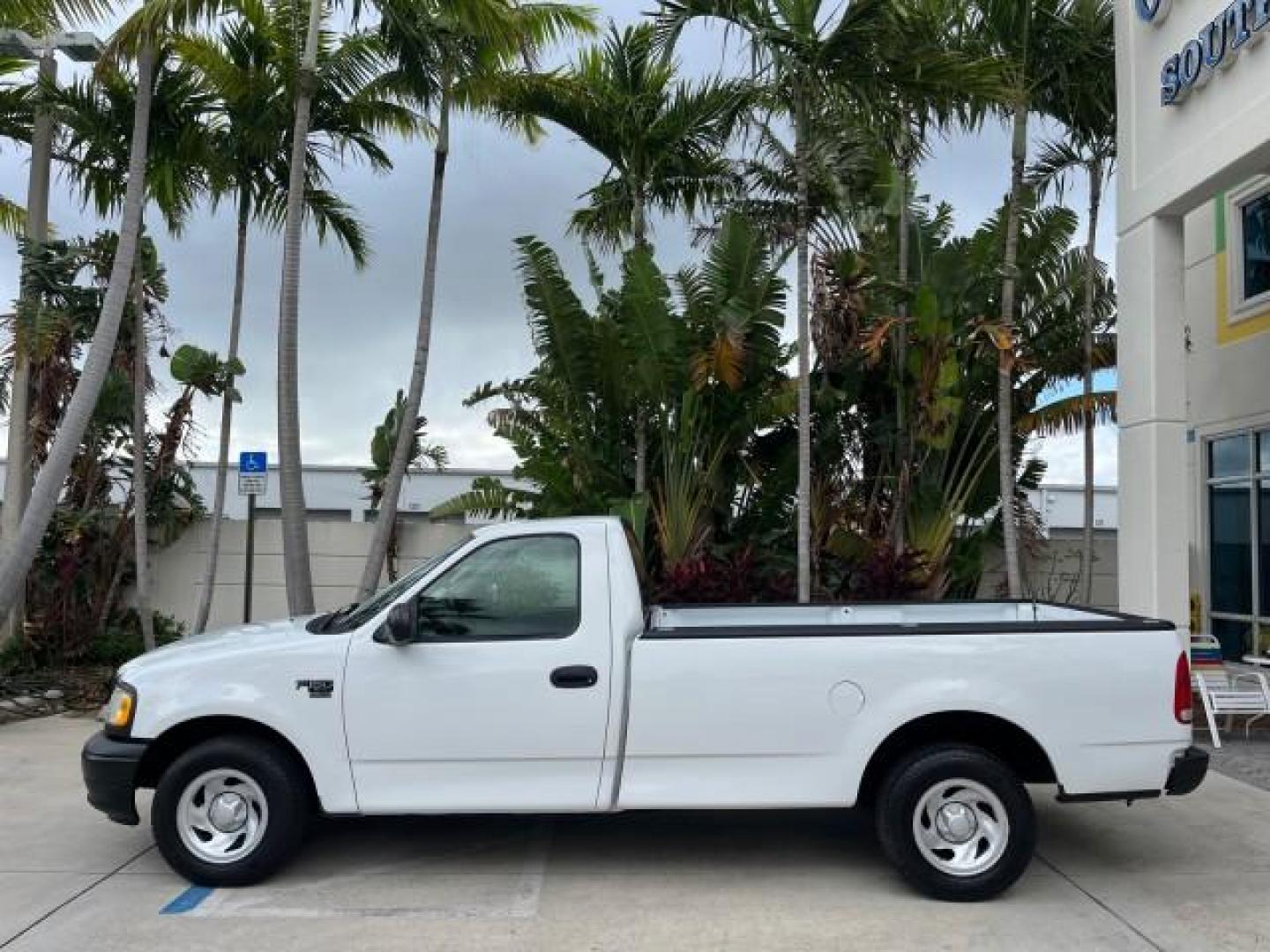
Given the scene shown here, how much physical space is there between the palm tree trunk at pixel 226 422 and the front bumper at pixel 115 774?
7.33 m

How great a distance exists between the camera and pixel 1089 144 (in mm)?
12109

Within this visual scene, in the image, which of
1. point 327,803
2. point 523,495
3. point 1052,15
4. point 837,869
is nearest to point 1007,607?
point 837,869

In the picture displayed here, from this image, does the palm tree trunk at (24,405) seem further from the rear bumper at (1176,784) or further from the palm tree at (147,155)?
the rear bumper at (1176,784)

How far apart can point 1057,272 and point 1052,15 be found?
3.09 m

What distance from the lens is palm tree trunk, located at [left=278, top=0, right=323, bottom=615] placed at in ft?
36.2

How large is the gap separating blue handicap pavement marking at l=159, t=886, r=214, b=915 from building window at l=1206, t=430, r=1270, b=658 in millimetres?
11833

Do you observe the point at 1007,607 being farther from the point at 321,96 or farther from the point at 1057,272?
the point at 321,96

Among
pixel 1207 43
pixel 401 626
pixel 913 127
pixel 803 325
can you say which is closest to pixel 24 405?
pixel 803 325

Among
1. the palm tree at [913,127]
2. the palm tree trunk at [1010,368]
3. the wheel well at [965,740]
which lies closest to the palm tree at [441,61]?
the palm tree at [913,127]

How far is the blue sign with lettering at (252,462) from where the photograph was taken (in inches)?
453

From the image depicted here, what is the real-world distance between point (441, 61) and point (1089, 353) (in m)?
7.41

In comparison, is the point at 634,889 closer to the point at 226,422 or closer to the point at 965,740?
the point at 965,740

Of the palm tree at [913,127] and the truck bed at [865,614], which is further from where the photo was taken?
the palm tree at [913,127]

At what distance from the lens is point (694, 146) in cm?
1347
